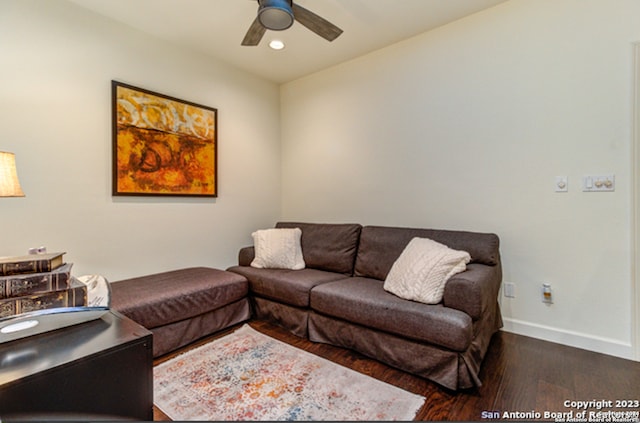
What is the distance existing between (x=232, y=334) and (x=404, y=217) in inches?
73.4

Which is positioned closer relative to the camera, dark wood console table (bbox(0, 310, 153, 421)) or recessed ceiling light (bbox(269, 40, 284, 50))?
dark wood console table (bbox(0, 310, 153, 421))

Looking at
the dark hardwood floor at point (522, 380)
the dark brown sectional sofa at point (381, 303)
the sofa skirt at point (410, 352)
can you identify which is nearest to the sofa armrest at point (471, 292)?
the dark brown sectional sofa at point (381, 303)

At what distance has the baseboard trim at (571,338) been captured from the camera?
202 cm

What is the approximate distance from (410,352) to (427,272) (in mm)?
508

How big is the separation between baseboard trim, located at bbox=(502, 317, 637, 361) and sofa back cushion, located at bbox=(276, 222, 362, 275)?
54.0 inches

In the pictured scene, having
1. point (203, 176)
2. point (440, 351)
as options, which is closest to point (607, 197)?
point (440, 351)

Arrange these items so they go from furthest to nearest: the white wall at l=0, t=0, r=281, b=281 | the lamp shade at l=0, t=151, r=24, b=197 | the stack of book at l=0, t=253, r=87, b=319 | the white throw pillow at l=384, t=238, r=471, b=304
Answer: the white wall at l=0, t=0, r=281, b=281 < the white throw pillow at l=384, t=238, r=471, b=304 < the lamp shade at l=0, t=151, r=24, b=197 < the stack of book at l=0, t=253, r=87, b=319

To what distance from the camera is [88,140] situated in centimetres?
238

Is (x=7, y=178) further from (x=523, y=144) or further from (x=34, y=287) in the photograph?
(x=523, y=144)

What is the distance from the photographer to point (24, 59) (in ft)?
6.88

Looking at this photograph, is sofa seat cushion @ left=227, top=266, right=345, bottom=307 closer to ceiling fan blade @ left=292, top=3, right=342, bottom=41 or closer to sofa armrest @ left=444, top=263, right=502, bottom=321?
sofa armrest @ left=444, top=263, right=502, bottom=321

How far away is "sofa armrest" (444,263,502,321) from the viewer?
1.78 metres

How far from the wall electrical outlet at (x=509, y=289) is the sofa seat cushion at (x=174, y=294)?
2.16m

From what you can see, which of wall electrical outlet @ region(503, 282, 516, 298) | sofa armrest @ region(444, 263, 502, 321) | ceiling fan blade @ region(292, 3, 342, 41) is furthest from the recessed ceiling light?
wall electrical outlet @ region(503, 282, 516, 298)
